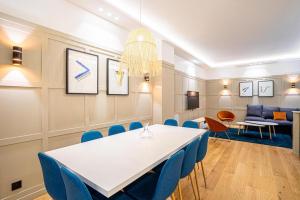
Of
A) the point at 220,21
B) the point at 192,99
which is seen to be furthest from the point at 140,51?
the point at 192,99

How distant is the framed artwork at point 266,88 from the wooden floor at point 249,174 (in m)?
3.29

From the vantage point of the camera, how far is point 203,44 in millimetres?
4781

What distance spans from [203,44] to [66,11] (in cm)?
387

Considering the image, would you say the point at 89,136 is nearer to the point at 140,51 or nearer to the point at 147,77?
the point at 140,51

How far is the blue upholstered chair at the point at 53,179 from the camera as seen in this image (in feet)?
4.22

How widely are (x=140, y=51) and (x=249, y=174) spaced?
2888 millimetres

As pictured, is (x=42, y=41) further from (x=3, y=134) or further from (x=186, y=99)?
(x=186, y=99)

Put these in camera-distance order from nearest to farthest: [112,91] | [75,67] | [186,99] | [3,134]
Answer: [3,134] → [75,67] → [112,91] → [186,99]

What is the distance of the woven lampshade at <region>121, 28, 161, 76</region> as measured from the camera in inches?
78.5

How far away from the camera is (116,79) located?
3.23m

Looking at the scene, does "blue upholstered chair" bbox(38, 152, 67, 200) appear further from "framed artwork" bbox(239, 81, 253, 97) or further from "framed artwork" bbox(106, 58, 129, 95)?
"framed artwork" bbox(239, 81, 253, 97)

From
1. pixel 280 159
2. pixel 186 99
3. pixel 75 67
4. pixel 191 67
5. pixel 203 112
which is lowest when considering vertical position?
pixel 280 159

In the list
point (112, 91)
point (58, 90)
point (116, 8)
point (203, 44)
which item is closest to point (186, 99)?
point (203, 44)

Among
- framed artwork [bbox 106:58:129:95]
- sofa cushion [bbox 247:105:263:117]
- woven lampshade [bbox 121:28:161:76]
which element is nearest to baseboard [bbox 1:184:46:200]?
framed artwork [bbox 106:58:129:95]
